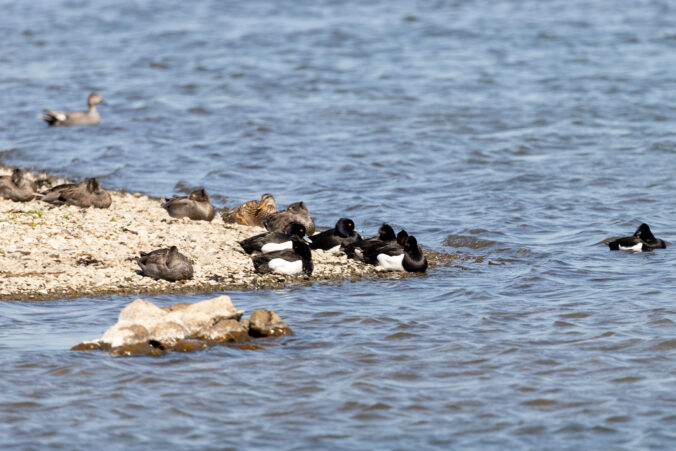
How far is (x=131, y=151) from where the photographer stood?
774 inches

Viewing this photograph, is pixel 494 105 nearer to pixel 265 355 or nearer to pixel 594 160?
pixel 594 160

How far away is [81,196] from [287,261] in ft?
13.5

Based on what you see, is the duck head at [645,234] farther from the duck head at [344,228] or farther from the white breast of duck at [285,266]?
the white breast of duck at [285,266]

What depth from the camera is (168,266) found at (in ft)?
34.8

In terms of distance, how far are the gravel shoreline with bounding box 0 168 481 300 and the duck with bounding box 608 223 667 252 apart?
6.71ft

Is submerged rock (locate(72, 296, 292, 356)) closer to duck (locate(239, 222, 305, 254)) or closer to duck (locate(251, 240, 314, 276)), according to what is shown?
duck (locate(251, 240, 314, 276))

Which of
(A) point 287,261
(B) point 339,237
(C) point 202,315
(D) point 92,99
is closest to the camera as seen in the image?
(C) point 202,315

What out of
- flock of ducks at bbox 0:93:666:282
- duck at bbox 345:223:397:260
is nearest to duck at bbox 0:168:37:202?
flock of ducks at bbox 0:93:666:282

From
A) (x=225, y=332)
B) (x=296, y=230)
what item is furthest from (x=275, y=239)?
(x=225, y=332)

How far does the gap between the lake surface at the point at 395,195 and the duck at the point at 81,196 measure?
2.45 meters

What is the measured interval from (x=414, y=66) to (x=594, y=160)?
1147 centimetres

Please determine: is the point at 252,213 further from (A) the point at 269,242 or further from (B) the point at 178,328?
(B) the point at 178,328

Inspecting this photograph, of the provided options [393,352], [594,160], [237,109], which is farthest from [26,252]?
[237,109]

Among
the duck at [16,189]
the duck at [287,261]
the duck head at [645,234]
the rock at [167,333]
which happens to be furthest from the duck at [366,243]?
the duck at [16,189]
